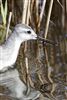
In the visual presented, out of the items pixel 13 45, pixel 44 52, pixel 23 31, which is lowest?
pixel 44 52

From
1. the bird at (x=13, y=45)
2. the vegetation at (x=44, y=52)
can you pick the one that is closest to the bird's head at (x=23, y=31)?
the bird at (x=13, y=45)

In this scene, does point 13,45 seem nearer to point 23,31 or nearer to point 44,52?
point 23,31

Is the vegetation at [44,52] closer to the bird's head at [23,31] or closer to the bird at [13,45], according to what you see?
the bird at [13,45]

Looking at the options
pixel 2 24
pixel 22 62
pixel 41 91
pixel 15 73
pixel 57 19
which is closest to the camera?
pixel 41 91

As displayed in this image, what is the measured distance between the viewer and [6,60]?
20.6 ft

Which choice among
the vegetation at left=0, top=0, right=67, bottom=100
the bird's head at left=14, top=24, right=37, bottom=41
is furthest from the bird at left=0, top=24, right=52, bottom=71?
the vegetation at left=0, top=0, right=67, bottom=100

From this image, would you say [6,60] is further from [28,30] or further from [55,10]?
[55,10]

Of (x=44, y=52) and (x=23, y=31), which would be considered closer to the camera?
(x=23, y=31)

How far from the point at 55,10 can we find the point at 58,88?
13.1ft

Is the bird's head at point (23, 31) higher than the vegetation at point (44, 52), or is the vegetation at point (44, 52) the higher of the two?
the bird's head at point (23, 31)

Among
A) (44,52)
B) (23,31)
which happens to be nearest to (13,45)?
(23,31)

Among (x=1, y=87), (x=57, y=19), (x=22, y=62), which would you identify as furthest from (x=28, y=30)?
(x=57, y=19)

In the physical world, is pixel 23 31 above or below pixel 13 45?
above

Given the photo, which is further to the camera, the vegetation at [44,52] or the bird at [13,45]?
the bird at [13,45]
